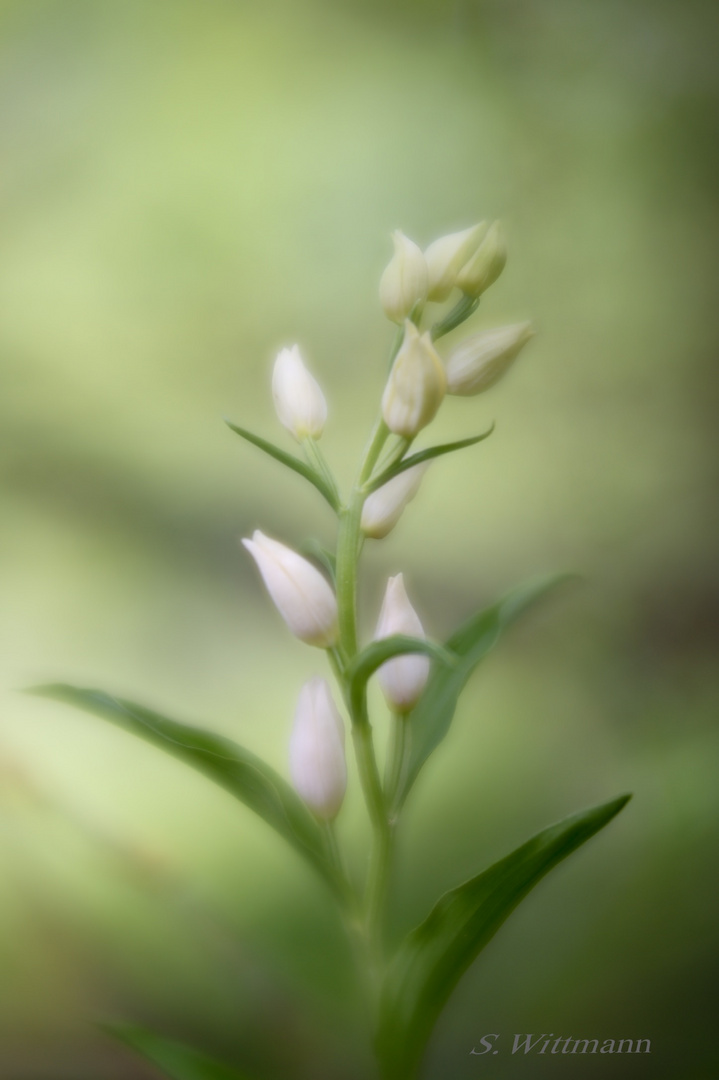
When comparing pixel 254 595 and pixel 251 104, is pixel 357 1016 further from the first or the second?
pixel 251 104

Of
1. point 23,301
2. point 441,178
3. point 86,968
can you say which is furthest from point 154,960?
point 441,178

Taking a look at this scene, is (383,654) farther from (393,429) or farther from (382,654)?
(393,429)

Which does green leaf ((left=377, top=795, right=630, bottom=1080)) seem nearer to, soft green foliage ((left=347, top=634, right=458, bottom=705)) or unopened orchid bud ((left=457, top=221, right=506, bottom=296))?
soft green foliage ((left=347, top=634, right=458, bottom=705))

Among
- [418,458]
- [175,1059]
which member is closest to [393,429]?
[418,458]

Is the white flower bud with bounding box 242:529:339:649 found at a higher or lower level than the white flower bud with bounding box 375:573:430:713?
higher

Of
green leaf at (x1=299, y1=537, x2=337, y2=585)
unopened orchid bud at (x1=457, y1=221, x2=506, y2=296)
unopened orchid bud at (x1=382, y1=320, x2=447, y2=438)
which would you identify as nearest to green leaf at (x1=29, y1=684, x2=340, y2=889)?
green leaf at (x1=299, y1=537, x2=337, y2=585)

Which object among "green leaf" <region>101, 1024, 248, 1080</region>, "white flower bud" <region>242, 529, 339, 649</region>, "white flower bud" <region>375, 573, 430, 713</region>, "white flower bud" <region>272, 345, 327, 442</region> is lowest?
"green leaf" <region>101, 1024, 248, 1080</region>
